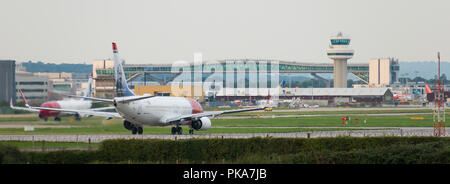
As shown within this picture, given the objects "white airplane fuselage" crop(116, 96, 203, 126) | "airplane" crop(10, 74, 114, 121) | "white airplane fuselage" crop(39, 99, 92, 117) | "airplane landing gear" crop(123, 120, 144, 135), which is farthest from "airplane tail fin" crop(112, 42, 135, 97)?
"white airplane fuselage" crop(39, 99, 92, 117)

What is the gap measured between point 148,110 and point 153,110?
2.64 ft

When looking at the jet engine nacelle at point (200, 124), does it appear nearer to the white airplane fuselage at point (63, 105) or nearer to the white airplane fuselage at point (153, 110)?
the white airplane fuselage at point (153, 110)

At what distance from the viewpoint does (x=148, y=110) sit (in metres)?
59.3

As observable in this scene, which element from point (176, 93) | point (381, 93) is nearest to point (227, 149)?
point (176, 93)

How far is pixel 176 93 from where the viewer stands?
15675 cm

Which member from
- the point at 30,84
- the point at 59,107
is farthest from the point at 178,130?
the point at 30,84

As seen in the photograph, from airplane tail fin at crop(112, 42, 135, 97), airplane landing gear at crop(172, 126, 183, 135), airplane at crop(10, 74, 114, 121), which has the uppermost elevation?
airplane tail fin at crop(112, 42, 135, 97)

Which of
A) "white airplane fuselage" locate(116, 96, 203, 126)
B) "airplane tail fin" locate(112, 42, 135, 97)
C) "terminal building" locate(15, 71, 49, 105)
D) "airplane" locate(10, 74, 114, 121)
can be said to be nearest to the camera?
A: "white airplane fuselage" locate(116, 96, 203, 126)

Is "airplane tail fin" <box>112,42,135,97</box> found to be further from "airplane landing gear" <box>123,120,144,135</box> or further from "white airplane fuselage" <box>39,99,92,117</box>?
"white airplane fuselage" <box>39,99,92,117</box>

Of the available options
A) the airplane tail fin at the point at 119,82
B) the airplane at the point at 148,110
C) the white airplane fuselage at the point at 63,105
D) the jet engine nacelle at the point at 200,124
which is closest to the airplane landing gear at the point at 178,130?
the airplane at the point at 148,110

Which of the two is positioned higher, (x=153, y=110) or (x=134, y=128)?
(x=153, y=110)

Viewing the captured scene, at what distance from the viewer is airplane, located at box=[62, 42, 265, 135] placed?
188 feet

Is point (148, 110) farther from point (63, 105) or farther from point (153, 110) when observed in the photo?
point (63, 105)

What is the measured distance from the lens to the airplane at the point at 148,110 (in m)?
57.3
